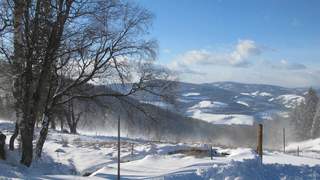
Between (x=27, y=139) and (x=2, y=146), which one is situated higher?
(x=27, y=139)

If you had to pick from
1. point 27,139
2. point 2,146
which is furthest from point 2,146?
point 27,139

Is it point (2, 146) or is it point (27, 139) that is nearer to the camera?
point (27, 139)

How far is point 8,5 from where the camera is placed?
60.6ft

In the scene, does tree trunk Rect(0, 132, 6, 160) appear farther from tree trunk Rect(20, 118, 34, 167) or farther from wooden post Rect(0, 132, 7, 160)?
tree trunk Rect(20, 118, 34, 167)

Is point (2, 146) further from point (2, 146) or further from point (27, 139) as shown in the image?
point (27, 139)

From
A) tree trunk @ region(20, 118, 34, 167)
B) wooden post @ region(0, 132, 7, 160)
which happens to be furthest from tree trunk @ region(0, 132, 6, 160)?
tree trunk @ region(20, 118, 34, 167)

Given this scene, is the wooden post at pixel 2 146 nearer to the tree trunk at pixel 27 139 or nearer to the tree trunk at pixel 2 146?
the tree trunk at pixel 2 146

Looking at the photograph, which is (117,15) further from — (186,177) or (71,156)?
(71,156)

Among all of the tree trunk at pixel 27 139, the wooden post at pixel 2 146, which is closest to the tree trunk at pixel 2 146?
the wooden post at pixel 2 146

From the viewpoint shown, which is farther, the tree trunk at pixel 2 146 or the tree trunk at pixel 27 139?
the tree trunk at pixel 2 146

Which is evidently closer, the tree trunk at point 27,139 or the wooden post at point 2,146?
the tree trunk at point 27,139

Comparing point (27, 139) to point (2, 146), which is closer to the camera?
point (27, 139)

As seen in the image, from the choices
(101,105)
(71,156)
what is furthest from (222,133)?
(101,105)

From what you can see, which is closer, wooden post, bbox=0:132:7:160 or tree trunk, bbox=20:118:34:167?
tree trunk, bbox=20:118:34:167
